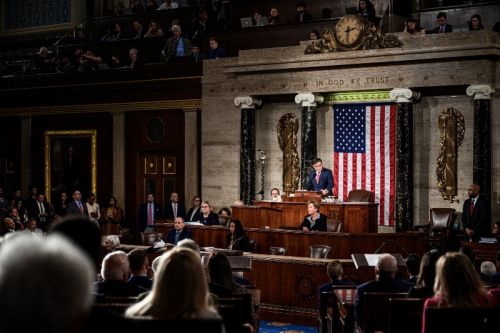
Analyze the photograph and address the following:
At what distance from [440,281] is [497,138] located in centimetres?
1152

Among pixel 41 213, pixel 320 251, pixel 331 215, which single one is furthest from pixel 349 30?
pixel 41 213

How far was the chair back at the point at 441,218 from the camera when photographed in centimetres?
1587

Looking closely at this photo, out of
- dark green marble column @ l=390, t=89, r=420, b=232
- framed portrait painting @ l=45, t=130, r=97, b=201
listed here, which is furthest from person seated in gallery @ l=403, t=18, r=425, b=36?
framed portrait painting @ l=45, t=130, r=97, b=201

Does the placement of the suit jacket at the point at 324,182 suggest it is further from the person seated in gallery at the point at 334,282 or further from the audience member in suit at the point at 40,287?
the audience member in suit at the point at 40,287

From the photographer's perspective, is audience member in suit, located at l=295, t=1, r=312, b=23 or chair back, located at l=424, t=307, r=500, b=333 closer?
chair back, located at l=424, t=307, r=500, b=333

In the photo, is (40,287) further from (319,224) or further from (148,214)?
(148,214)

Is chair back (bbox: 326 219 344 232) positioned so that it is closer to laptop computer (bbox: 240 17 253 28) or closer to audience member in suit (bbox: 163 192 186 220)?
audience member in suit (bbox: 163 192 186 220)

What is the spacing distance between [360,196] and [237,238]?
12.0 feet

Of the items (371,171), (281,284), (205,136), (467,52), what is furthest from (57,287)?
(205,136)

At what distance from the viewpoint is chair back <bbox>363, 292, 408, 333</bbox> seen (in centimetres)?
706

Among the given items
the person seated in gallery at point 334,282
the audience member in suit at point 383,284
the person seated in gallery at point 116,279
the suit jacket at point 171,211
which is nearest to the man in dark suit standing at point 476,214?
the person seated in gallery at point 334,282

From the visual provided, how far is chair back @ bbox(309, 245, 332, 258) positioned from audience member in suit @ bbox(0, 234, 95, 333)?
35.7ft

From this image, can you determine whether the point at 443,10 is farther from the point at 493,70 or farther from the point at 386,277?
the point at 386,277

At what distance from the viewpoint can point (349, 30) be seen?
55.7 feet
